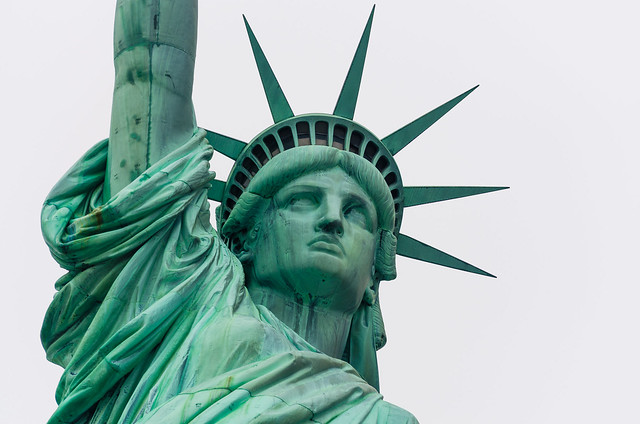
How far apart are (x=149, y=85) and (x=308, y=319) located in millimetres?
2084

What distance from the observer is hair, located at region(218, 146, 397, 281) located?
12.0m

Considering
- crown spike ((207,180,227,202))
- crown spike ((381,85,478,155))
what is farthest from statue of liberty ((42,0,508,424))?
crown spike ((381,85,478,155))

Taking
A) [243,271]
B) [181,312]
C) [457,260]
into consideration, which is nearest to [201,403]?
[181,312]

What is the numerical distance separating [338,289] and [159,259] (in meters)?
1.43

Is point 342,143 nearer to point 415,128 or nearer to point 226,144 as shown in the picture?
point 415,128

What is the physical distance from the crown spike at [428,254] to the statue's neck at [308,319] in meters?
1.33

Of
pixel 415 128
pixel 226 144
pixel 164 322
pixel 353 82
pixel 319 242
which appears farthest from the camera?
pixel 415 128

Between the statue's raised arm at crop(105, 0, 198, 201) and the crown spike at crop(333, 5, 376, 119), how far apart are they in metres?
1.63

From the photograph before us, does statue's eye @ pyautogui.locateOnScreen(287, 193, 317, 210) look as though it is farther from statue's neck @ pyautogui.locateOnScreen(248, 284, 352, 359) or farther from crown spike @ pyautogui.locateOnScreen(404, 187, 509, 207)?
crown spike @ pyautogui.locateOnScreen(404, 187, 509, 207)

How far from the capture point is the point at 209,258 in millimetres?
11031

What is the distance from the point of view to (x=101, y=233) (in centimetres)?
1070

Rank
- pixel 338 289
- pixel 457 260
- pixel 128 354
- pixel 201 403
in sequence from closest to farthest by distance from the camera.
→ pixel 201 403
pixel 128 354
pixel 338 289
pixel 457 260

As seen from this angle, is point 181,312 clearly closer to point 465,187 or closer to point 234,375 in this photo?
point 234,375

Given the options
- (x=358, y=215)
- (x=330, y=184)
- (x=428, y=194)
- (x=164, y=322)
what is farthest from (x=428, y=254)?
(x=164, y=322)
